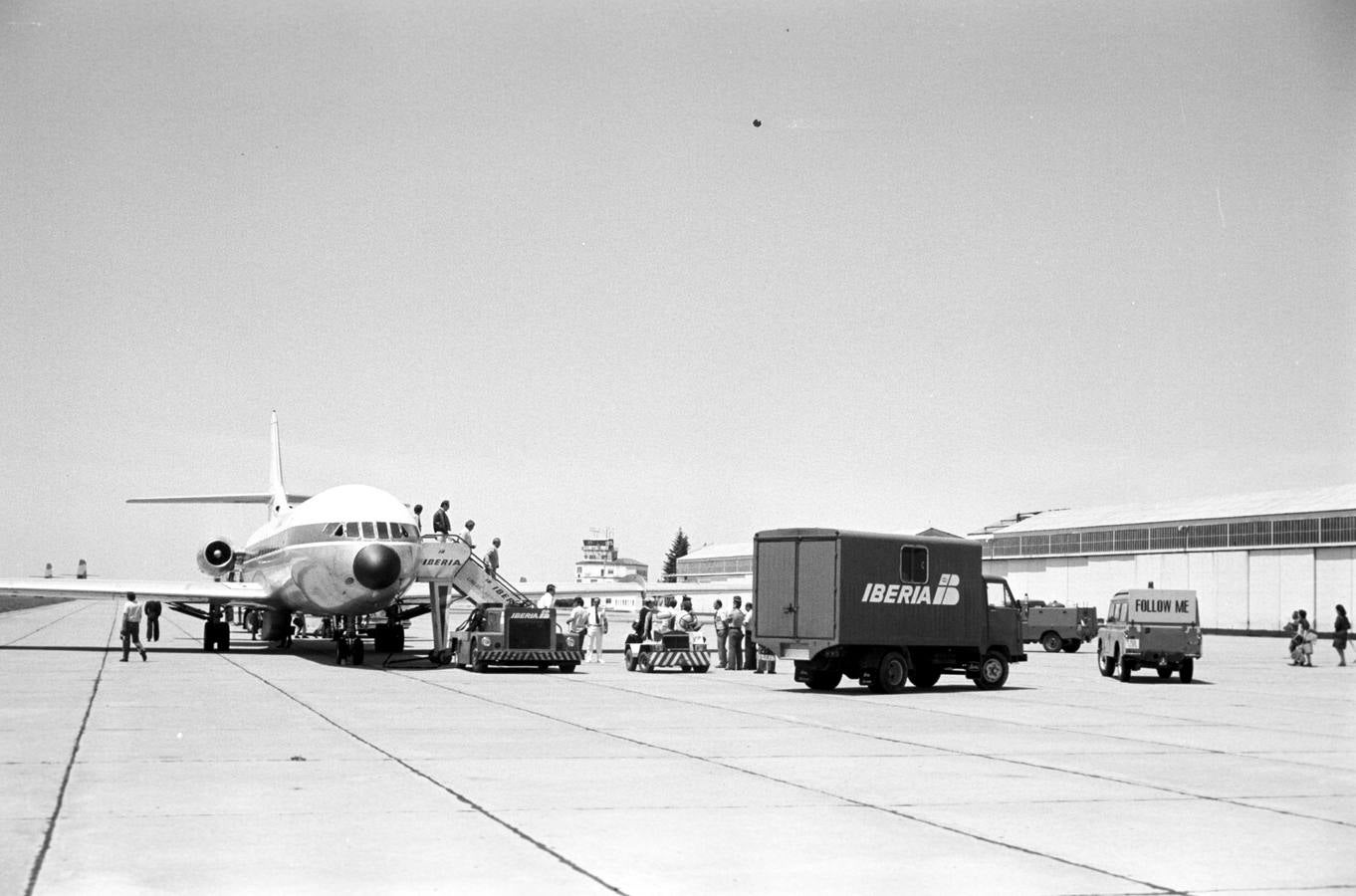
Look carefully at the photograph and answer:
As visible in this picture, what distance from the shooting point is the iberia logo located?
78.4 ft

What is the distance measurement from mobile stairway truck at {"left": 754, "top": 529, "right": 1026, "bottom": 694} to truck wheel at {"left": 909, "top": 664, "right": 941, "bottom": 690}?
0.02 meters

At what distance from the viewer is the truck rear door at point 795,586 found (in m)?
23.8

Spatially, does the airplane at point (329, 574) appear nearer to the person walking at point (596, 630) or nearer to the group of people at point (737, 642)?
the person walking at point (596, 630)

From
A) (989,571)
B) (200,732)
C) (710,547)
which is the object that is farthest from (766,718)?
(710,547)

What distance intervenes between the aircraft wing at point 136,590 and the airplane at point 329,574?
0.03 m

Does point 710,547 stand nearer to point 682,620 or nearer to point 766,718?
point 682,620

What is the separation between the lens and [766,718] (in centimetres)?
1888

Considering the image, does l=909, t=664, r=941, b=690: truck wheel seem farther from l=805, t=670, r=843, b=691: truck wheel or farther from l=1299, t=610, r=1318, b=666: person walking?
l=1299, t=610, r=1318, b=666: person walking

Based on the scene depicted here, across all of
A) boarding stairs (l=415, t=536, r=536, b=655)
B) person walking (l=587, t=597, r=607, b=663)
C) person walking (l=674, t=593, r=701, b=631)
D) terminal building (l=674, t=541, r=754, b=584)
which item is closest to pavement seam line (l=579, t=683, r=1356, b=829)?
boarding stairs (l=415, t=536, r=536, b=655)

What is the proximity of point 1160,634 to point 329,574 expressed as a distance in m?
17.8

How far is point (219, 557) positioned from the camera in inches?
1779

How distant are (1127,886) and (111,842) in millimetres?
6389

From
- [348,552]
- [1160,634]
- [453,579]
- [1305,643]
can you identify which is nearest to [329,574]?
[348,552]

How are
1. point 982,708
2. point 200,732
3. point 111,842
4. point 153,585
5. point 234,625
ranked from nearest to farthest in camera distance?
point 111,842, point 200,732, point 982,708, point 153,585, point 234,625
